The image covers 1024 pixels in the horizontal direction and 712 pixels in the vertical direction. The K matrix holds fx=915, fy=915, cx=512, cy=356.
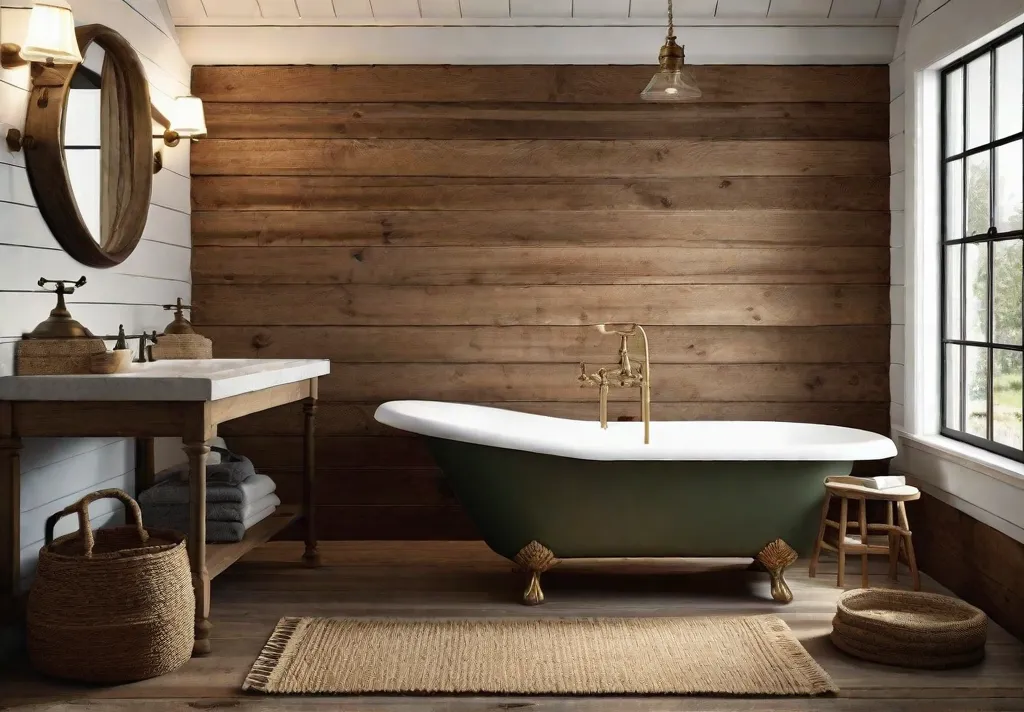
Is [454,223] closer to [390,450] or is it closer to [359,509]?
[390,450]

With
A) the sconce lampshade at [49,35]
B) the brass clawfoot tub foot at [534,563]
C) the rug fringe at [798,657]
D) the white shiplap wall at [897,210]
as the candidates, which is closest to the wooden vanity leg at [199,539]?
the brass clawfoot tub foot at [534,563]

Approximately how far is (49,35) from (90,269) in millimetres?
778

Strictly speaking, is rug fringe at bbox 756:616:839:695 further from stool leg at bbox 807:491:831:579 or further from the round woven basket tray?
stool leg at bbox 807:491:831:579

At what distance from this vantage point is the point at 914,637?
241cm

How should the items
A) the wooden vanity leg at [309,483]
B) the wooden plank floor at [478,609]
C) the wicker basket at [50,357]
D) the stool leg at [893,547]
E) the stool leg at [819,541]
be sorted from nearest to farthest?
the wooden plank floor at [478,609]
the wicker basket at [50,357]
the stool leg at [819,541]
the stool leg at [893,547]
the wooden vanity leg at [309,483]

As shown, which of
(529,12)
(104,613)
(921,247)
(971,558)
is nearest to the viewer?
(104,613)

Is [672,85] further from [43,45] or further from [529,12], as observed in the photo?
[43,45]

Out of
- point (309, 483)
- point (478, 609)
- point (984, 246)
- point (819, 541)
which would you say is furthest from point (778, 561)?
point (309, 483)

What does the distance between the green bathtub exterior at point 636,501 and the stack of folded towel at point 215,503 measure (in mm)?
654

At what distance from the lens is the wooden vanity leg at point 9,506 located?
235cm

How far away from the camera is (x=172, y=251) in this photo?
141 inches

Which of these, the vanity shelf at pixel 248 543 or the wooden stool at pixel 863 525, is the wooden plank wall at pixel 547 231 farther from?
the wooden stool at pixel 863 525

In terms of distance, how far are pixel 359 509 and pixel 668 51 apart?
2.16 meters

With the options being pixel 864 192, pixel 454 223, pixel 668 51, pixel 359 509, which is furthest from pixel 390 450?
pixel 864 192
